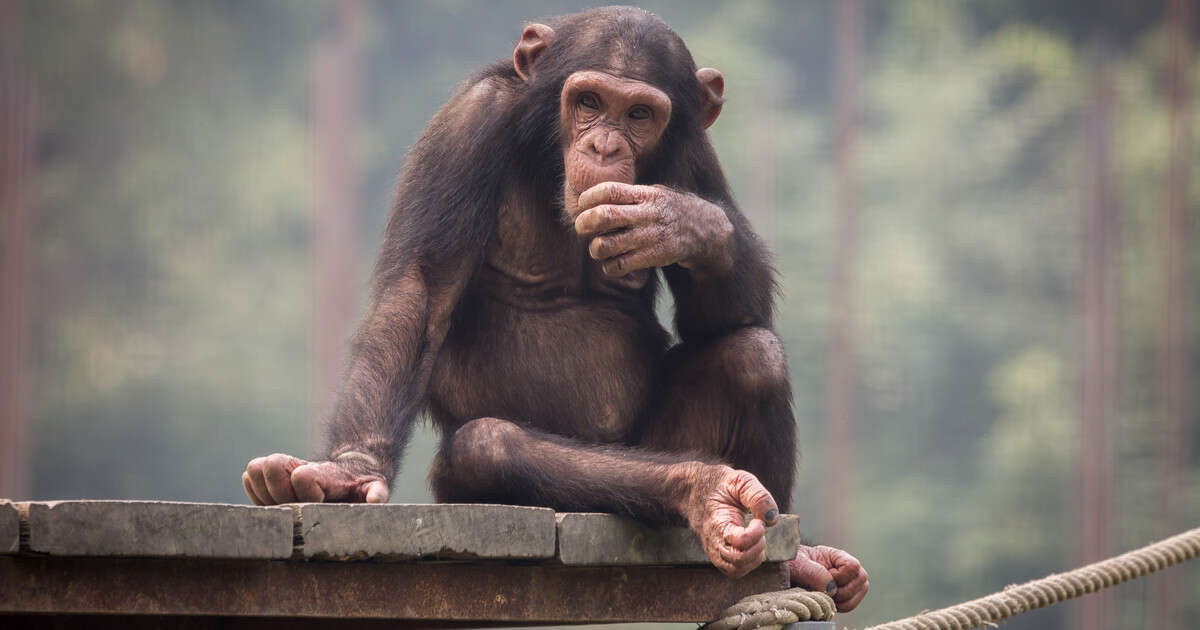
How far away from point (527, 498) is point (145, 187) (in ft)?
24.7

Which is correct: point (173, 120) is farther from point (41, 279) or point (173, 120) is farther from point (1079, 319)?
point (1079, 319)

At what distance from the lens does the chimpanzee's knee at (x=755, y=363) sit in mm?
3658

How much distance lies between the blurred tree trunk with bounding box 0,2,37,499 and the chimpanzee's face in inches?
272

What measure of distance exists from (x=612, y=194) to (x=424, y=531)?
3.10ft

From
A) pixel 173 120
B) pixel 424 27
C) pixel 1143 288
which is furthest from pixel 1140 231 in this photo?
pixel 173 120

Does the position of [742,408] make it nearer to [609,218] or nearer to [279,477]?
[609,218]

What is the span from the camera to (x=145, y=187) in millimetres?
10156

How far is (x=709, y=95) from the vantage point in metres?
4.04

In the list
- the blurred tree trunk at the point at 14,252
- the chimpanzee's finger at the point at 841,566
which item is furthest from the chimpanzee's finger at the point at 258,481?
the blurred tree trunk at the point at 14,252

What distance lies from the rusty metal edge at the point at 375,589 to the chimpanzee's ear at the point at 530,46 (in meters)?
1.45

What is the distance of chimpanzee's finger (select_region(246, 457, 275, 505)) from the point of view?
9.72 ft

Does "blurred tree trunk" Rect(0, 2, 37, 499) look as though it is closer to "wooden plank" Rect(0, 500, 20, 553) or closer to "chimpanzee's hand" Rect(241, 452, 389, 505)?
"chimpanzee's hand" Rect(241, 452, 389, 505)

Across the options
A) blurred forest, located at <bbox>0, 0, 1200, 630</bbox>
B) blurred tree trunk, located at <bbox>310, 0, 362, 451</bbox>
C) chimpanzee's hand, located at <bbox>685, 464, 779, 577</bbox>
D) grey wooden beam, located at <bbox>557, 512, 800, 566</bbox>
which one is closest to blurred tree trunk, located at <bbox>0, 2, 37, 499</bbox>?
blurred forest, located at <bbox>0, 0, 1200, 630</bbox>

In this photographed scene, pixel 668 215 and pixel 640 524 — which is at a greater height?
pixel 668 215
